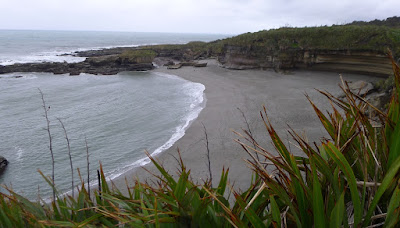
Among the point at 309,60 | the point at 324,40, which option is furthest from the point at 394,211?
the point at 324,40

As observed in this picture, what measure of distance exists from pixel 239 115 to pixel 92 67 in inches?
1126

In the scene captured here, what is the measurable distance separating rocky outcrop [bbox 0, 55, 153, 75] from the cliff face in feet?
36.5

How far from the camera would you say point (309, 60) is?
2702 centimetres

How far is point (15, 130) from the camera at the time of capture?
14820 millimetres

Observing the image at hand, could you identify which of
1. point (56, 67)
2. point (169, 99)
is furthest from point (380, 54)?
Result: point (56, 67)

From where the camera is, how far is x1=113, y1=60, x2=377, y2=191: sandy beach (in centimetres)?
984

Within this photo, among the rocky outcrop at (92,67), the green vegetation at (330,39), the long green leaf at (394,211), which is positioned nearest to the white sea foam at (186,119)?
the long green leaf at (394,211)

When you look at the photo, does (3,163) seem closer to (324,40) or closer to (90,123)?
(90,123)

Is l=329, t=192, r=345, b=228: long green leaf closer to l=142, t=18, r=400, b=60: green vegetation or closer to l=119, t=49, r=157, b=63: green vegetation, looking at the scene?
l=142, t=18, r=400, b=60: green vegetation

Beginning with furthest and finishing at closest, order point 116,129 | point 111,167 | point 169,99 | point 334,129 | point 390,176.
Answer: point 169,99 → point 116,129 → point 111,167 → point 334,129 → point 390,176

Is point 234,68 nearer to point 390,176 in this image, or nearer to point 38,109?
point 38,109

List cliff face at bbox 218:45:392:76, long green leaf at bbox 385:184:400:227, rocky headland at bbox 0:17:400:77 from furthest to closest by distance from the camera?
1. rocky headland at bbox 0:17:400:77
2. cliff face at bbox 218:45:392:76
3. long green leaf at bbox 385:184:400:227

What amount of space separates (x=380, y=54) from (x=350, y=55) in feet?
→ 8.59

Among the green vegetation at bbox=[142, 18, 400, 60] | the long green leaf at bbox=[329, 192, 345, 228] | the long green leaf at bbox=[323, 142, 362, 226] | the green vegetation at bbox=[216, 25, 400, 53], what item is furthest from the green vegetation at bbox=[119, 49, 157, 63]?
the long green leaf at bbox=[329, 192, 345, 228]
